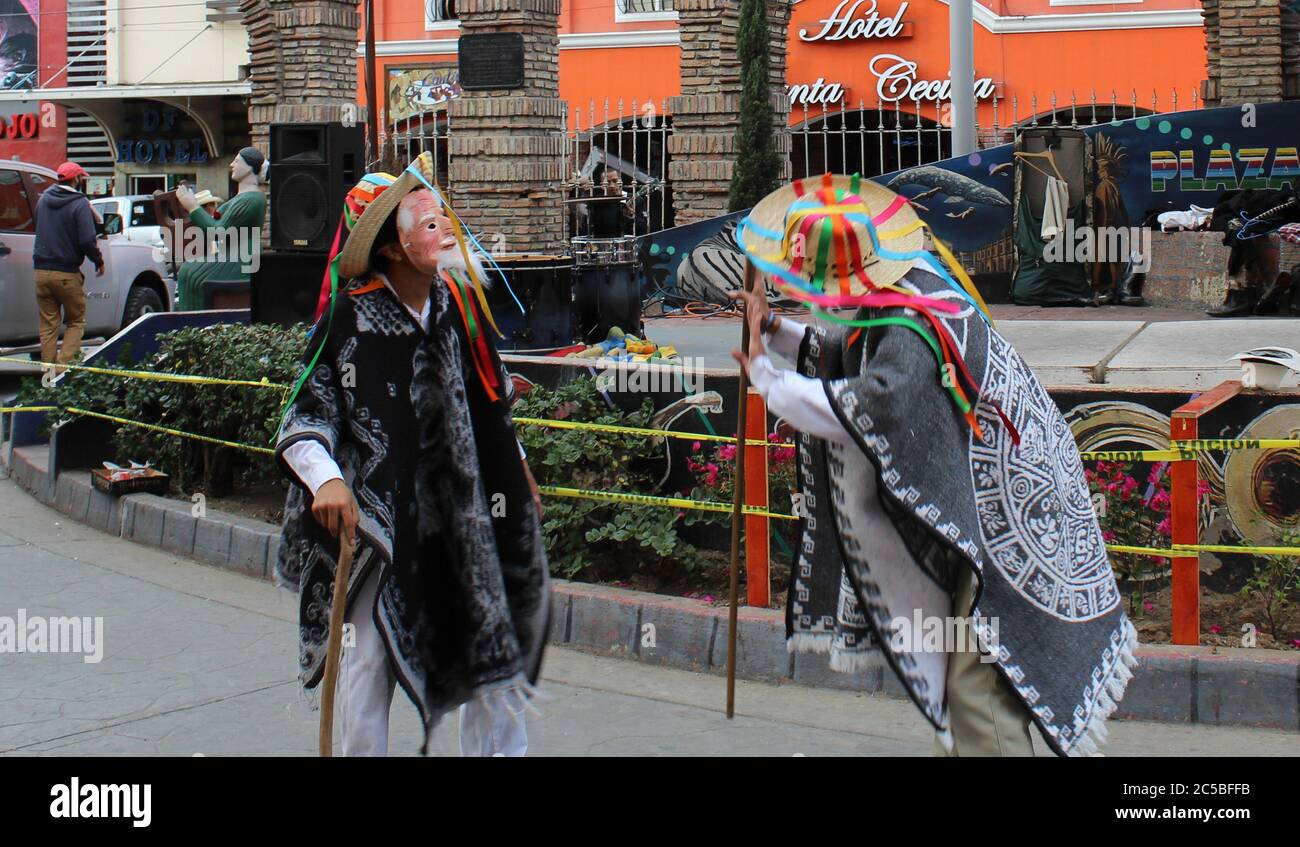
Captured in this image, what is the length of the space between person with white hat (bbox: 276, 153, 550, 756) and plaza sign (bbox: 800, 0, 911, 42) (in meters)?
22.9

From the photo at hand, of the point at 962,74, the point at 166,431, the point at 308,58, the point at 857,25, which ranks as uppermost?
the point at 857,25

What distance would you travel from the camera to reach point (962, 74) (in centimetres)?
1517

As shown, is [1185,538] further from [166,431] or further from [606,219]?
[606,219]

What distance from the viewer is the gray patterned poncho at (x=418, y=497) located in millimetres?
4270

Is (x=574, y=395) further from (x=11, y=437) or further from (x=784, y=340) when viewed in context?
(x=11, y=437)

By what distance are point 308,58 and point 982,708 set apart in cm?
1517

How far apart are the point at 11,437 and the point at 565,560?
564 centimetres

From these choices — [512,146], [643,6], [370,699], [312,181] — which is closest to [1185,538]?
[370,699]

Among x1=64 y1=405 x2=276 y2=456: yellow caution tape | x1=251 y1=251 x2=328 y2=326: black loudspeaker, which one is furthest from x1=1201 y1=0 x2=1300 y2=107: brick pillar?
x1=64 y1=405 x2=276 y2=456: yellow caution tape

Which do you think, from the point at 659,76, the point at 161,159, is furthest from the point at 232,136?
the point at 659,76

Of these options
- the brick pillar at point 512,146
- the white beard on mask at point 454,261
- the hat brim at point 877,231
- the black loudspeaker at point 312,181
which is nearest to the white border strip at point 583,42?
the brick pillar at point 512,146

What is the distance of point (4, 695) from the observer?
6.02 meters

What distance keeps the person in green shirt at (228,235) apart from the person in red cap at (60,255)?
843mm

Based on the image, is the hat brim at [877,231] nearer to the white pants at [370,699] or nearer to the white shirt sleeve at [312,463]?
the white shirt sleeve at [312,463]
